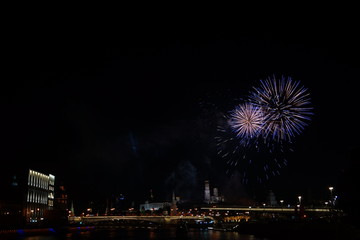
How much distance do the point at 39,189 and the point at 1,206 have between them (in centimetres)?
3638

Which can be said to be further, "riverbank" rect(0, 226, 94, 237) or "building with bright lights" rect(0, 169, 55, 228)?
"building with bright lights" rect(0, 169, 55, 228)

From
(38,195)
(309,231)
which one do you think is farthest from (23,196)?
(309,231)

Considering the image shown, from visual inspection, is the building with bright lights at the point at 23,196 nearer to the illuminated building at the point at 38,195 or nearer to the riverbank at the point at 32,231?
the illuminated building at the point at 38,195

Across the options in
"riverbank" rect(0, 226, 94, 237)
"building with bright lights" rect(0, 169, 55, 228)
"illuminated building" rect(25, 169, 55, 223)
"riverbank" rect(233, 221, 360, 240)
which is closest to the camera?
"riverbank" rect(233, 221, 360, 240)

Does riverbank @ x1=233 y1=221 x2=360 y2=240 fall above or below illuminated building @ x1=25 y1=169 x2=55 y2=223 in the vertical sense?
below

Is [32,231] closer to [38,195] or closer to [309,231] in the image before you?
[38,195]

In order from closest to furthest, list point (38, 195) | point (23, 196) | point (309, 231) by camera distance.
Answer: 1. point (309, 231)
2. point (23, 196)
3. point (38, 195)

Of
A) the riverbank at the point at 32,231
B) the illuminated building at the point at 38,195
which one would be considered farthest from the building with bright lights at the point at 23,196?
the riverbank at the point at 32,231

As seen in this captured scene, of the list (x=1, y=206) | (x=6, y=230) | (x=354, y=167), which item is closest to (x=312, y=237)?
(x=354, y=167)

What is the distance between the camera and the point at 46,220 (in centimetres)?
12612

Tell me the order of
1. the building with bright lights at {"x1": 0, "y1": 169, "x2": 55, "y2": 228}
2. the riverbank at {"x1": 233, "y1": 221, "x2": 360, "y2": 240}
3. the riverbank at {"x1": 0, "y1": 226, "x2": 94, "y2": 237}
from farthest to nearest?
the building with bright lights at {"x1": 0, "y1": 169, "x2": 55, "y2": 228} → the riverbank at {"x1": 0, "y1": 226, "x2": 94, "y2": 237} → the riverbank at {"x1": 233, "y1": 221, "x2": 360, "y2": 240}

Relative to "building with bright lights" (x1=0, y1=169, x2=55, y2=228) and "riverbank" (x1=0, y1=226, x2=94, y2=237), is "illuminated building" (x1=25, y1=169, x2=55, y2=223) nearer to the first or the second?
"building with bright lights" (x1=0, y1=169, x2=55, y2=228)

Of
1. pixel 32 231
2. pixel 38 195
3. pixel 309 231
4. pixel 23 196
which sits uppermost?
pixel 38 195

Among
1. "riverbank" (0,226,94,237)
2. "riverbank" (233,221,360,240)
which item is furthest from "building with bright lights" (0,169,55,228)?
"riverbank" (233,221,360,240)
